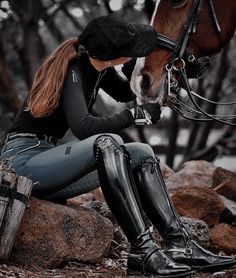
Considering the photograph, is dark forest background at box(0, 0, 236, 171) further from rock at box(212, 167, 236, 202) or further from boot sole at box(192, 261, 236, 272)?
boot sole at box(192, 261, 236, 272)

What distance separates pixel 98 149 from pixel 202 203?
1.49 metres

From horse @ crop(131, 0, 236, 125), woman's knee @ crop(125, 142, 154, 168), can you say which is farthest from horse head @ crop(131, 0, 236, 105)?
woman's knee @ crop(125, 142, 154, 168)

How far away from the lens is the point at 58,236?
371cm

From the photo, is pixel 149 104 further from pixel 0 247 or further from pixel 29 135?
pixel 0 247

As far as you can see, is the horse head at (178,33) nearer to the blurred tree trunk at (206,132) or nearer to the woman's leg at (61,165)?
the woman's leg at (61,165)

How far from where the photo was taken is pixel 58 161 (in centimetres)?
368

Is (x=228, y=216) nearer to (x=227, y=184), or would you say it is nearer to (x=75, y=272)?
(x=227, y=184)

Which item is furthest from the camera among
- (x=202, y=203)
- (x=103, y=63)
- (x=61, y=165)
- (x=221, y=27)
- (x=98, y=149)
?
(x=202, y=203)

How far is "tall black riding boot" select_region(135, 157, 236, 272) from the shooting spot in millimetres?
3438

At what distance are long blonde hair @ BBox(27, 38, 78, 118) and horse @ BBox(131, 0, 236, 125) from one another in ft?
1.99

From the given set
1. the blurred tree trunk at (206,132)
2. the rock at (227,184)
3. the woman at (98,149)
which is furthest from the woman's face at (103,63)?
the blurred tree trunk at (206,132)

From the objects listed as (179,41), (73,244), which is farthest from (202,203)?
(73,244)

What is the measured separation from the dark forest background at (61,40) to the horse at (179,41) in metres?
4.31

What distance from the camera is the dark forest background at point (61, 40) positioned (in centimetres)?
951
